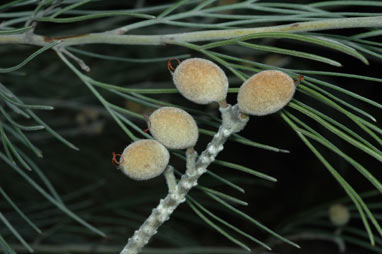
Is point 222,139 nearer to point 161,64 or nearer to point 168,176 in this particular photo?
point 168,176

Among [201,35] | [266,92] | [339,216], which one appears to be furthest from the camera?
[339,216]

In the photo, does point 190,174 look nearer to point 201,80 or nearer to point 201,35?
point 201,80

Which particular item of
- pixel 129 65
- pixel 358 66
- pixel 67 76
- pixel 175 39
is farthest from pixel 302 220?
pixel 67 76

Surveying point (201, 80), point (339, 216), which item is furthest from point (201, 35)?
point (339, 216)

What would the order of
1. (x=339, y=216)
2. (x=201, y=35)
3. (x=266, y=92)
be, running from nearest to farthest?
(x=266, y=92) < (x=201, y=35) < (x=339, y=216)

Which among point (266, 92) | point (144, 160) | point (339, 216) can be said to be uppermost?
point (339, 216)

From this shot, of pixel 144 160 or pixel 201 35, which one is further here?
pixel 201 35

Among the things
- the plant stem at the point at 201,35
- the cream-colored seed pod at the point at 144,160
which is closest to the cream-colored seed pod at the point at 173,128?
the cream-colored seed pod at the point at 144,160
